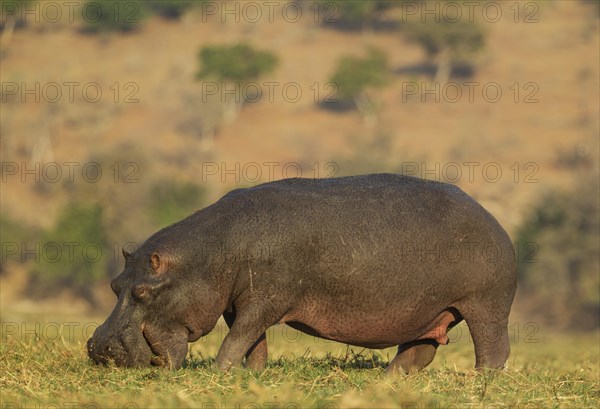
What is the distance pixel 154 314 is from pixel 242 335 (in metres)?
0.73

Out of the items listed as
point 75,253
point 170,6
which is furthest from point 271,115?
point 75,253

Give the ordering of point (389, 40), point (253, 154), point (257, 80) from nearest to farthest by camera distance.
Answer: point (253, 154) → point (257, 80) → point (389, 40)

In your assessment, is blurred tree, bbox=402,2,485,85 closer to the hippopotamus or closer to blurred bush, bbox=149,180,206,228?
blurred bush, bbox=149,180,206,228

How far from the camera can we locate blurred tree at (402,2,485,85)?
7612cm

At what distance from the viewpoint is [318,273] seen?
9344 mm

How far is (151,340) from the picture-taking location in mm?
9305

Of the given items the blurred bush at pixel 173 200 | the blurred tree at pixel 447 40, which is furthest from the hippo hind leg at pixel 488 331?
the blurred tree at pixel 447 40

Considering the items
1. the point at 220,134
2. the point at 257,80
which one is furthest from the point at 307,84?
the point at 220,134

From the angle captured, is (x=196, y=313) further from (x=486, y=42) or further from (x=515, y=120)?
(x=486, y=42)

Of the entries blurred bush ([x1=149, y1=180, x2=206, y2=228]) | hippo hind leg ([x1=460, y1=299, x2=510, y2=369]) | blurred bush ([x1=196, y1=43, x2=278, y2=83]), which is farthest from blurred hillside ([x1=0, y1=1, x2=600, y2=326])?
hippo hind leg ([x1=460, y1=299, x2=510, y2=369])

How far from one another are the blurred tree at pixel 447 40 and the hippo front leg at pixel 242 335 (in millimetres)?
68015

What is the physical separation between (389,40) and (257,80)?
17830 millimetres

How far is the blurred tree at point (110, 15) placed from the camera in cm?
8531

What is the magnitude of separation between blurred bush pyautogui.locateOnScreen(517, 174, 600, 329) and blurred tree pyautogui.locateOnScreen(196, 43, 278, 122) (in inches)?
1233
